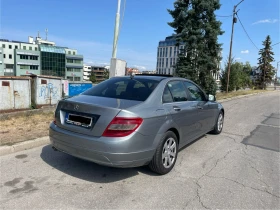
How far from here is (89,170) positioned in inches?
147

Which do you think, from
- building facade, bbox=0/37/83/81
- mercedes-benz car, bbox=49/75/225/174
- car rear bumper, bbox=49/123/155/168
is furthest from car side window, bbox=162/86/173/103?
building facade, bbox=0/37/83/81

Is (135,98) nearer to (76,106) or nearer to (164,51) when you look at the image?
(76,106)

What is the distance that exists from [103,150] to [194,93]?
2.76 metres

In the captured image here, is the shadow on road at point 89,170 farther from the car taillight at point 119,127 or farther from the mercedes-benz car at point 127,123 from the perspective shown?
the car taillight at point 119,127

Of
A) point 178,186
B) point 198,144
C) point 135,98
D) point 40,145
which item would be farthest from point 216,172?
point 40,145

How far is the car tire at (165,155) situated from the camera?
3.49 metres

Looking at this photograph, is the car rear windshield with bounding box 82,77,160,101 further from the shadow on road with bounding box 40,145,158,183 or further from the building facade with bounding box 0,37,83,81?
the building facade with bounding box 0,37,83,81

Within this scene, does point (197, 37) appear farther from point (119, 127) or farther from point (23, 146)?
point (119, 127)

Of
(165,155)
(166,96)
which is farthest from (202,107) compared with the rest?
(165,155)

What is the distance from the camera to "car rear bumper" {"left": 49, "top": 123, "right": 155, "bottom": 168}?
9.95 feet

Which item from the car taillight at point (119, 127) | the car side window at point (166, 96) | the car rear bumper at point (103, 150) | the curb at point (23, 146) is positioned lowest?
the curb at point (23, 146)

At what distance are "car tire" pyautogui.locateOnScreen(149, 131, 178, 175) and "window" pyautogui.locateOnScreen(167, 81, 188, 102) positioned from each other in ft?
2.48

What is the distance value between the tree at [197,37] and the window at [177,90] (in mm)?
15580

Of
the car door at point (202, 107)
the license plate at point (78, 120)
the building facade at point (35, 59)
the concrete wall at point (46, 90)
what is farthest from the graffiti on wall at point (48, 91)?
the building facade at point (35, 59)
